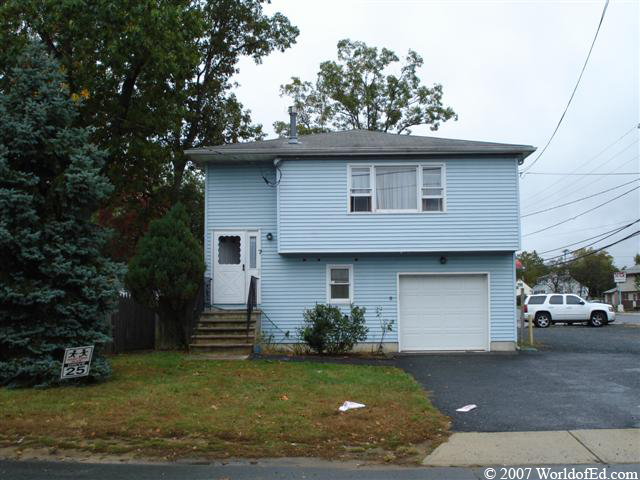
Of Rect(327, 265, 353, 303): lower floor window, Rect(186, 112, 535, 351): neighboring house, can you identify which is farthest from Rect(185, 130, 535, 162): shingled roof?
Rect(327, 265, 353, 303): lower floor window

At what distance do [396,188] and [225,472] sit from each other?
1203cm

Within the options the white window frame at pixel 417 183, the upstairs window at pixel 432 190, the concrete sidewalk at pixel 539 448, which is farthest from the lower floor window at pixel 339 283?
the concrete sidewalk at pixel 539 448

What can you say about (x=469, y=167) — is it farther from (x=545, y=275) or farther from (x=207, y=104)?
(x=545, y=275)

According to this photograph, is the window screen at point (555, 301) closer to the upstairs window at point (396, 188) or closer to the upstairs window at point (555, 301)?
the upstairs window at point (555, 301)

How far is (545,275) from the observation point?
316ft

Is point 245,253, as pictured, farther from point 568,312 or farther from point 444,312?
point 568,312

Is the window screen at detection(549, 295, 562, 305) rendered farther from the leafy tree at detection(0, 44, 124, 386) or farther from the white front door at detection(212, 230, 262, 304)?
the leafy tree at detection(0, 44, 124, 386)

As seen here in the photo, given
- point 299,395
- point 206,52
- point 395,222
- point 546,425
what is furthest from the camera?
point 206,52

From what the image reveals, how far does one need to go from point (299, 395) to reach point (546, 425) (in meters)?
3.70

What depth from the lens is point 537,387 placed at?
1161cm

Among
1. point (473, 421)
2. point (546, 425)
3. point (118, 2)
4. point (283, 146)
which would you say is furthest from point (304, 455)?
point (118, 2)

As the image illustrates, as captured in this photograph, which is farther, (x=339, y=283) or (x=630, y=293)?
(x=630, y=293)

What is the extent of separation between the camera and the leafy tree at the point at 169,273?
16.1 metres

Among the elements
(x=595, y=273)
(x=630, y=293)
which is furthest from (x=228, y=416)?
(x=595, y=273)
